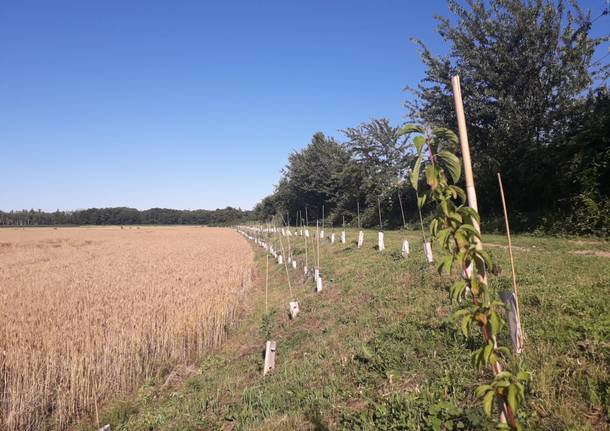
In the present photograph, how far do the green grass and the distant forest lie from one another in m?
109

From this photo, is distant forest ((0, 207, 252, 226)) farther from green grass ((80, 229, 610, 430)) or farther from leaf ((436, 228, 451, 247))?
leaf ((436, 228, 451, 247))

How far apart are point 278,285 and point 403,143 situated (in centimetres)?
2054

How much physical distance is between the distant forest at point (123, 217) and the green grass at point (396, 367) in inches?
4287

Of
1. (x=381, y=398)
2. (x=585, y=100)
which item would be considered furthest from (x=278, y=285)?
(x=585, y=100)

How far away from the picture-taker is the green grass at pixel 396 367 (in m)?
3.66

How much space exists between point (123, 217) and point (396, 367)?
482ft

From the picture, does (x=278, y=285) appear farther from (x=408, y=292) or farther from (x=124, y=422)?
(x=124, y=422)

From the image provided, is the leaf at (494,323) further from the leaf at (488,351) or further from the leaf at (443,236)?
the leaf at (443,236)

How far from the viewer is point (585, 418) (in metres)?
3.19

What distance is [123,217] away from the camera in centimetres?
13575

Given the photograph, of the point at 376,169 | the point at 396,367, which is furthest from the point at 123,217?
the point at 396,367

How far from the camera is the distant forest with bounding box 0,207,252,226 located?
12369 cm

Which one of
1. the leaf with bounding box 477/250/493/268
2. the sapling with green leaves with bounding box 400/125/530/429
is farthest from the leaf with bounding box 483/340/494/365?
the leaf with bounding box 477/250/493/268

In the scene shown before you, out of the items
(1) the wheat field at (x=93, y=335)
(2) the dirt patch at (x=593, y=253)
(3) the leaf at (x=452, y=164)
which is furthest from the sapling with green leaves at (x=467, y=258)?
(2) the dirt patch at (x=593, y=253)
